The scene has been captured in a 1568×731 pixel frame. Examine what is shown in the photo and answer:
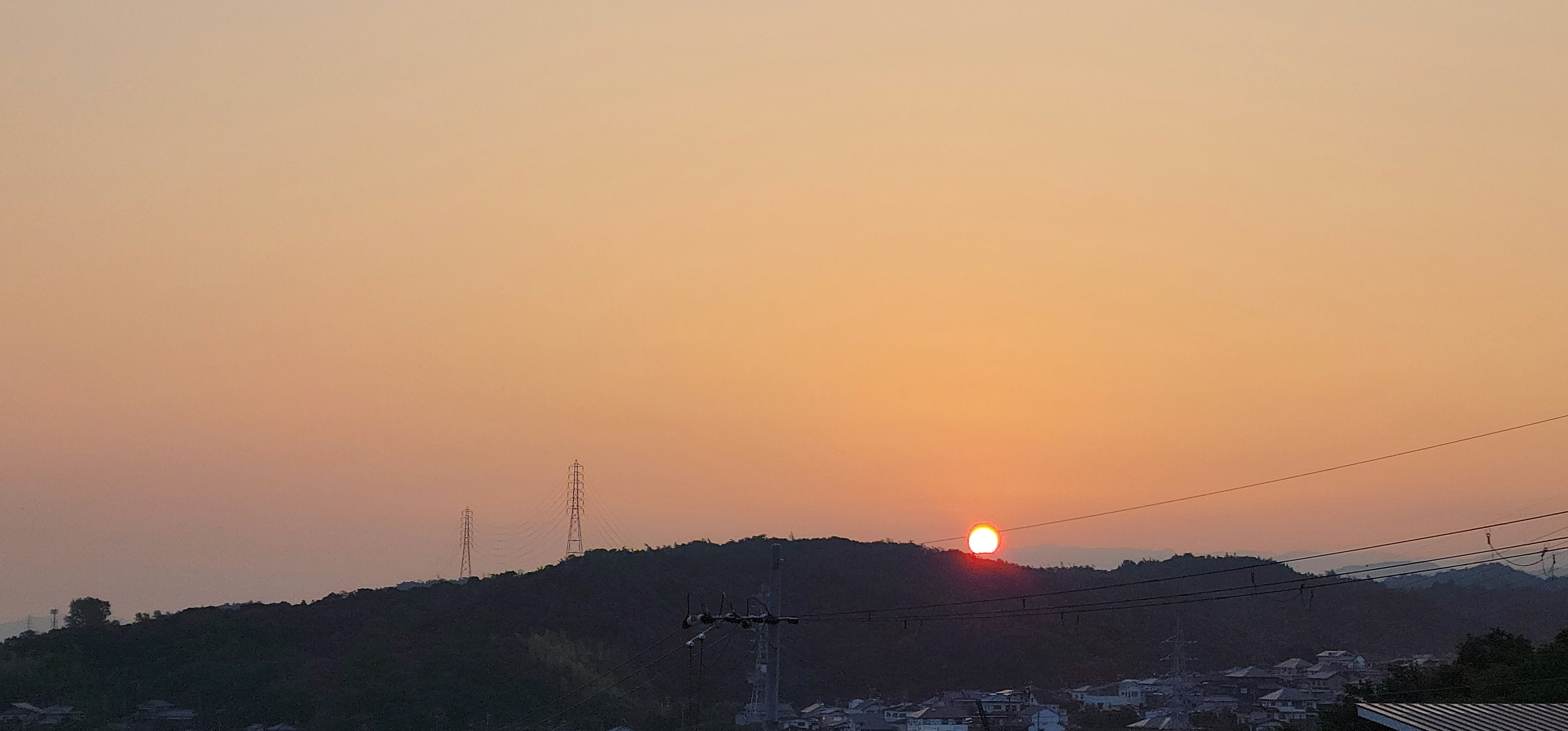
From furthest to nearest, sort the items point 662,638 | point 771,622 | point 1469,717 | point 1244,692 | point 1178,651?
point 662,638
point 1178,651
point 1244,692
point 771,622
point 1469,717

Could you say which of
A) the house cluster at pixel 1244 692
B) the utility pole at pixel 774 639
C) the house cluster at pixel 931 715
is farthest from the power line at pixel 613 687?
the utility pole at pixel 774 639

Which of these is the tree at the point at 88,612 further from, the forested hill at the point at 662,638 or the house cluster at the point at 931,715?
the house cluster at the point at 931,715

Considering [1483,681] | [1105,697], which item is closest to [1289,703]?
[1105,697]

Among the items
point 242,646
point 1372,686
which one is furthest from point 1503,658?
point 242,646

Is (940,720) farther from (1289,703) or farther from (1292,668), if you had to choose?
(1292,668)

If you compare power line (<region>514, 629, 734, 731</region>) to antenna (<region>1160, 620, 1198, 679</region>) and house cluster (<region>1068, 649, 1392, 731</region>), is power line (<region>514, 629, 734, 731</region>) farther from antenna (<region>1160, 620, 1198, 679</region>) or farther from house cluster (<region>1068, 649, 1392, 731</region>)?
antenna (<region>1160, 620, 1198, 679</region>)

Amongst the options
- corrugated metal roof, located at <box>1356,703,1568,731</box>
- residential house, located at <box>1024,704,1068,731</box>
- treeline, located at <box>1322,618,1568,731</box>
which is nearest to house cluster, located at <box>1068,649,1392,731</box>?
residential house, located at <box>1024,704,1068,731</box>
